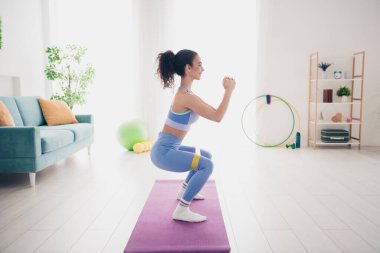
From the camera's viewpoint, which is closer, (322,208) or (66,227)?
(66,227)

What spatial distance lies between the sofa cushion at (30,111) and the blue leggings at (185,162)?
92.7 inches

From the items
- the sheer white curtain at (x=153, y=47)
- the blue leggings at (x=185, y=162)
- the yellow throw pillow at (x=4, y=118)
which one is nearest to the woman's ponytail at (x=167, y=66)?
the blue leggings at (x=185, y=162)

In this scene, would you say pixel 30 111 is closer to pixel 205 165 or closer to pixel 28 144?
pixel 28 144

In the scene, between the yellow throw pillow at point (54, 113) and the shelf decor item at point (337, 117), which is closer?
the yellow throw pillow at point (54, 113)

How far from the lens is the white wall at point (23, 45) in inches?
152

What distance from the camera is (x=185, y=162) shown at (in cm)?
184

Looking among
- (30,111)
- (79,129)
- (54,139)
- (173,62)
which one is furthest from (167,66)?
(30,111)

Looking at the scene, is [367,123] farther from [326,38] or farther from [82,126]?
[82,126]

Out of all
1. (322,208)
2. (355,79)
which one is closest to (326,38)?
(355,79)

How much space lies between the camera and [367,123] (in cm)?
486

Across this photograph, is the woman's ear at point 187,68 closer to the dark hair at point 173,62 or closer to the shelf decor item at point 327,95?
the dark hair at point 173,62

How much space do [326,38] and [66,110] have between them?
3937 millimetres

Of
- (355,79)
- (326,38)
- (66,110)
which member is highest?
(326,38)

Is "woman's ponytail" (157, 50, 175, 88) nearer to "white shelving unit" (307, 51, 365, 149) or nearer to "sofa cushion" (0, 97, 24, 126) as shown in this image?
"sofa cushion" (0, 97, 24, 126)
